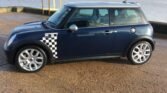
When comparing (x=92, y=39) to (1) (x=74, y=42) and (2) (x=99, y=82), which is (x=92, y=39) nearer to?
(1) (x=74, y=42)

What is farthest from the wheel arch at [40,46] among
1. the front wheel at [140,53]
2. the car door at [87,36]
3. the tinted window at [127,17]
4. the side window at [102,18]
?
the front wheel at [140,53]

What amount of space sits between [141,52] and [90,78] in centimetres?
178

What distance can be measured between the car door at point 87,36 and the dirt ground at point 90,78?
14.8 inches

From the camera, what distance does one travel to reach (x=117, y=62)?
8617 mm

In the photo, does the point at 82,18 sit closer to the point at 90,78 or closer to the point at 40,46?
the point at 40,46

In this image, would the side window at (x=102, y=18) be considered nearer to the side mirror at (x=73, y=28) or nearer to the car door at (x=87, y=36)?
the car door at (x=87, y=36)

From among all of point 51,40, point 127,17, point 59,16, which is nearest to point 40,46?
point 51,40

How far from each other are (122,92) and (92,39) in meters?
1.79

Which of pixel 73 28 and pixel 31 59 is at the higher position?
pixel 73 28

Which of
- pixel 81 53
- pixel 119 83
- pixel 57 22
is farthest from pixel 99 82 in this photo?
pixel 57 22

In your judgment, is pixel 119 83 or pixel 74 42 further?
pixel 74 42

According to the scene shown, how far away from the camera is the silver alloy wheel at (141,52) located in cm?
846

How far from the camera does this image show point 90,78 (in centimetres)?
738

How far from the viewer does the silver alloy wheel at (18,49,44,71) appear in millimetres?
7617
